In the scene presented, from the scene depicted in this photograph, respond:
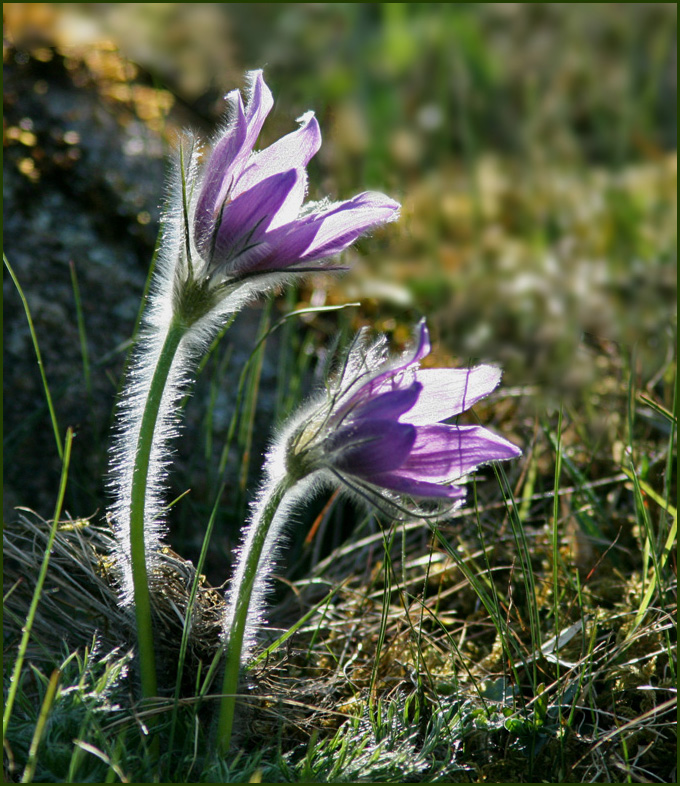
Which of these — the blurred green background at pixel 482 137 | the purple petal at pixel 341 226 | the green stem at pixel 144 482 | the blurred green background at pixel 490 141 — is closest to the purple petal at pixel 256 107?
the purple petal at pixel 341 226

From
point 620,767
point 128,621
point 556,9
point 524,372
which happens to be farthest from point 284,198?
point 556,9

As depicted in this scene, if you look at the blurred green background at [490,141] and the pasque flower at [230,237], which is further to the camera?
the blurred green background at [490,141]

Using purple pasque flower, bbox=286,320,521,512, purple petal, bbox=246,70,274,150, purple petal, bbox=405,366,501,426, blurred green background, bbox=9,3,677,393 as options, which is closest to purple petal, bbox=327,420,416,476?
purple pasque flower, bbox=286,320,521,512

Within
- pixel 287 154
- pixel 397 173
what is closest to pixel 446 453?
pixel 287 154

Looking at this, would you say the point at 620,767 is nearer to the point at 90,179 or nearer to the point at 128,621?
the point at 128,621

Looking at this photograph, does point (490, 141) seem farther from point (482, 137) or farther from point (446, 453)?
point (446, 453)

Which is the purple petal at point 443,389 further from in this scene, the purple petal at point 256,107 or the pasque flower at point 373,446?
the purple petal at point 256,107
